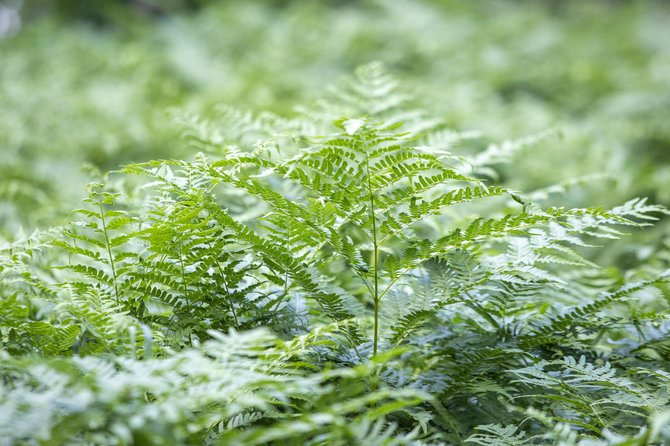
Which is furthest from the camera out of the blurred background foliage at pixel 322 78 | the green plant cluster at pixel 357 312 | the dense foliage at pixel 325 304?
the blurred background foliage at pixel 322 78

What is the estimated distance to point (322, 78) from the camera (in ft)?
15.5

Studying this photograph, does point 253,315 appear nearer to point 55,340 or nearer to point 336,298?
point 336,298

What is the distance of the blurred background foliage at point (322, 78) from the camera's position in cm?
312

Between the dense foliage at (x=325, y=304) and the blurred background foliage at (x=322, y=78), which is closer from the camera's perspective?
the dense foliage at (x=325, y=304)

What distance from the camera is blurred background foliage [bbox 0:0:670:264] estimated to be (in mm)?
3119

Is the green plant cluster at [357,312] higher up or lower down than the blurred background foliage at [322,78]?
lower down

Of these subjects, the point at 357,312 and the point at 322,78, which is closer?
the point at 357,312

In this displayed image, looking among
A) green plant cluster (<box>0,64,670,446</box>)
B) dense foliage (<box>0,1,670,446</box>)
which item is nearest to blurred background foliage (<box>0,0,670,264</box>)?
dense foliage (<box>0,1,670,446</box>)

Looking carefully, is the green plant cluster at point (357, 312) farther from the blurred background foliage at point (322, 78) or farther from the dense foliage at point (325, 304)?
the blurred background foliage at point (322, 78)

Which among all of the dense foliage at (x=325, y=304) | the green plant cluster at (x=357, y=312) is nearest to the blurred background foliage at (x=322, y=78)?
the dense foliage at (x=325, y=304)

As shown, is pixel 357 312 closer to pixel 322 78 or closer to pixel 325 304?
pixel 325 304

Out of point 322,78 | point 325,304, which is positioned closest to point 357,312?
point 325,304

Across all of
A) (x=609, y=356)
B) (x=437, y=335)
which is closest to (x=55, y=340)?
(x=437, y=335)

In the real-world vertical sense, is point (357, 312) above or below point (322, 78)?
below
